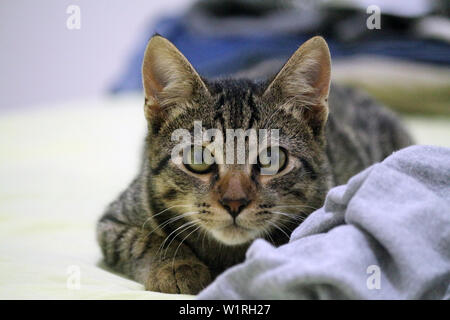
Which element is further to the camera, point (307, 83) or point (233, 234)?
point (307, 83)

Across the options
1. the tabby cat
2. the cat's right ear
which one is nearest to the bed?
the tabby cat

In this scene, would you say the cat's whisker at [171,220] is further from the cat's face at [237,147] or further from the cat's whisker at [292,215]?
the cat's whisker at [292,215]

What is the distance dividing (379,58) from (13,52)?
10.3ft

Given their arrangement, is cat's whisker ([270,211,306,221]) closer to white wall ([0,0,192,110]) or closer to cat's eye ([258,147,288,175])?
cat's eye ([258,147,288,175])

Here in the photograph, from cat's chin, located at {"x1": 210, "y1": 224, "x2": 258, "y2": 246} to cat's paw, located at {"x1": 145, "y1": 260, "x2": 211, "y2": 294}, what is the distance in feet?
0.33

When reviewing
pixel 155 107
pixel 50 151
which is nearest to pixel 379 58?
pixel 50 151

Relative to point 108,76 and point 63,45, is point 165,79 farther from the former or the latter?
point 108,76

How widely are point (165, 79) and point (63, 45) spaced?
3588mm

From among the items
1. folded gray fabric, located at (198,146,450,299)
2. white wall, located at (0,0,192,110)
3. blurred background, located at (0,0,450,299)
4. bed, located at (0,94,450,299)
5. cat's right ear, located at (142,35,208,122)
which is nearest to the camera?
folded gray fabric, located at (198,146,450,299)

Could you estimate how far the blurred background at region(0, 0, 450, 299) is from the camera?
1.83 meters

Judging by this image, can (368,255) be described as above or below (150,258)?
above

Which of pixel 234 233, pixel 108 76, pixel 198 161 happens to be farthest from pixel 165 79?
pixel 108 76

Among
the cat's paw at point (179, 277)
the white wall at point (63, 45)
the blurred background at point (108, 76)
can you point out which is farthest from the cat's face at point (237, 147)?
the white wall at point (63, 45)

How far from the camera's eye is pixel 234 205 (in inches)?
52.4
